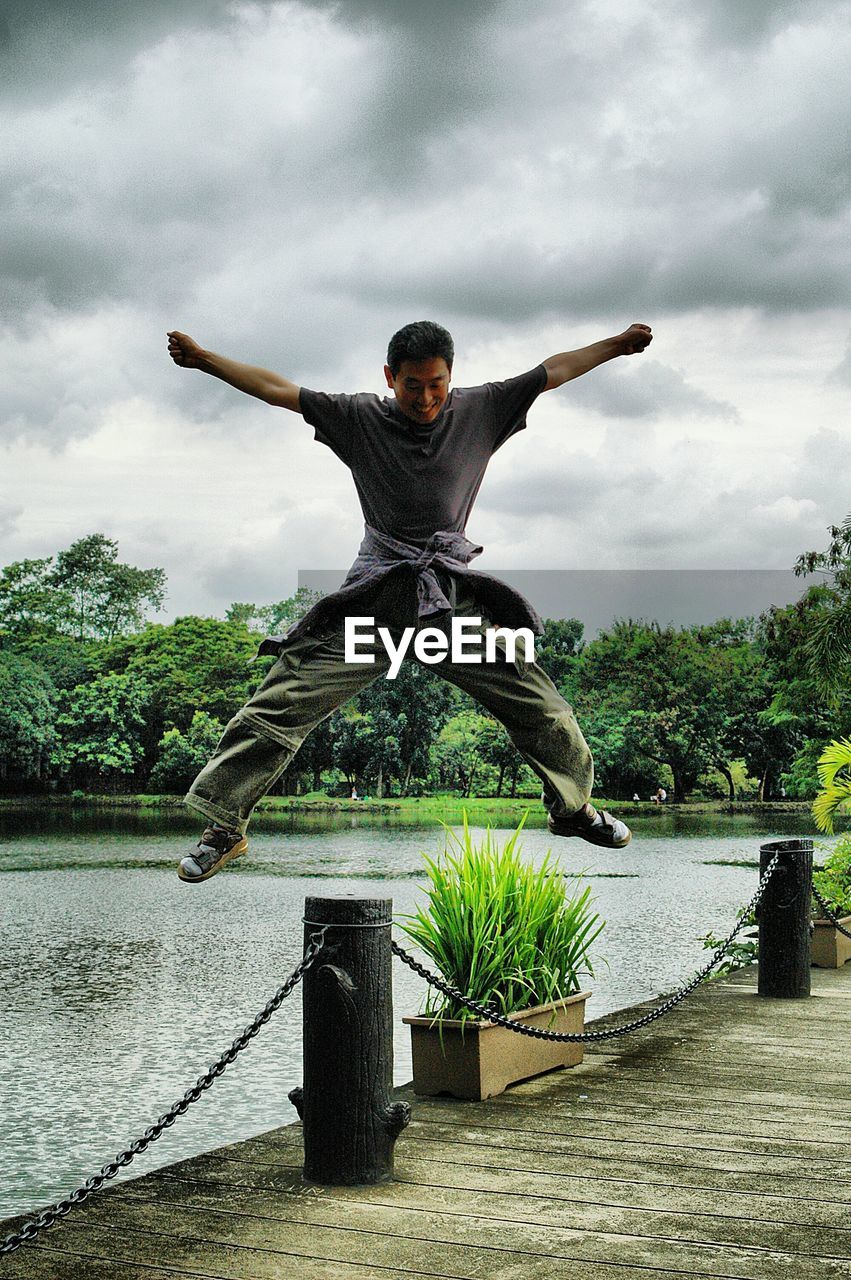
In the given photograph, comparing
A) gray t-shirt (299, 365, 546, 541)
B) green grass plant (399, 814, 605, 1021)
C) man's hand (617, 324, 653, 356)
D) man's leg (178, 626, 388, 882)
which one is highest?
man's hand (617, 324, 653, 356)

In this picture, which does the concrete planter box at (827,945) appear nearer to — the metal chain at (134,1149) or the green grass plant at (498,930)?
the green grass plant at (498,930)

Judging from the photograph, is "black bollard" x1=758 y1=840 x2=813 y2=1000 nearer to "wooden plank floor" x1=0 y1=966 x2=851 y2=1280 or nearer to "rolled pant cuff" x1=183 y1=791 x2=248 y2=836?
"wooden plank floor" x1=0 y1=966 x2=851 y2=1280

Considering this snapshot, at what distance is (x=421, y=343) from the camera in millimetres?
3342

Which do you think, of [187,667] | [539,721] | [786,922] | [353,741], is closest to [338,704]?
[539,721]

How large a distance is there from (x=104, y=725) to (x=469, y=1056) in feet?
127

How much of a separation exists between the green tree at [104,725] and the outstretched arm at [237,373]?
3794 centimetres

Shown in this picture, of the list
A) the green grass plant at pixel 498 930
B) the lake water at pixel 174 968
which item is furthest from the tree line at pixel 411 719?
the green grass plant at pixel 498 930

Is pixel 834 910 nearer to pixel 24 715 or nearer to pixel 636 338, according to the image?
pixel 636 338

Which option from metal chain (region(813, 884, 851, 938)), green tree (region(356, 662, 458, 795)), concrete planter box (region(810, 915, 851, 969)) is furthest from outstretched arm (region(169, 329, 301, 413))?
green tree (region(356, 662, 458, 795))

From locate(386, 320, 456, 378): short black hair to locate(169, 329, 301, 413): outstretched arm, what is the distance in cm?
33

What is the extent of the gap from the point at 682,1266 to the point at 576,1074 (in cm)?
194

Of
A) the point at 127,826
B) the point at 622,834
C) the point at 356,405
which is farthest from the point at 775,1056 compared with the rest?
the point at 127,826

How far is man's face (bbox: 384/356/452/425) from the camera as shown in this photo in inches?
132

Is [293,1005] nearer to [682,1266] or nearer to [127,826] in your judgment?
[682,1266]
